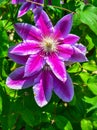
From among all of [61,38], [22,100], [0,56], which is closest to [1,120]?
[22,100]

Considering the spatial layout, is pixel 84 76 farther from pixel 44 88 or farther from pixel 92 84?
pixel 44 88

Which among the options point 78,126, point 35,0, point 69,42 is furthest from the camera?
point 78,126

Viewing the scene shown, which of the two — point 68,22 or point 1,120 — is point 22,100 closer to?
point 1,120

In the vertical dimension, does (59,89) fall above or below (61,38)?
below

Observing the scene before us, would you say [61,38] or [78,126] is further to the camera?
[78,126]

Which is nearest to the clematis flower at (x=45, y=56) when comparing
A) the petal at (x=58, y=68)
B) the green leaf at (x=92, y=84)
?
the petal at (x=58, y=68)

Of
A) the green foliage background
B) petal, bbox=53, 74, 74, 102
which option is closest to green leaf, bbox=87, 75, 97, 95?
the green foliage background
